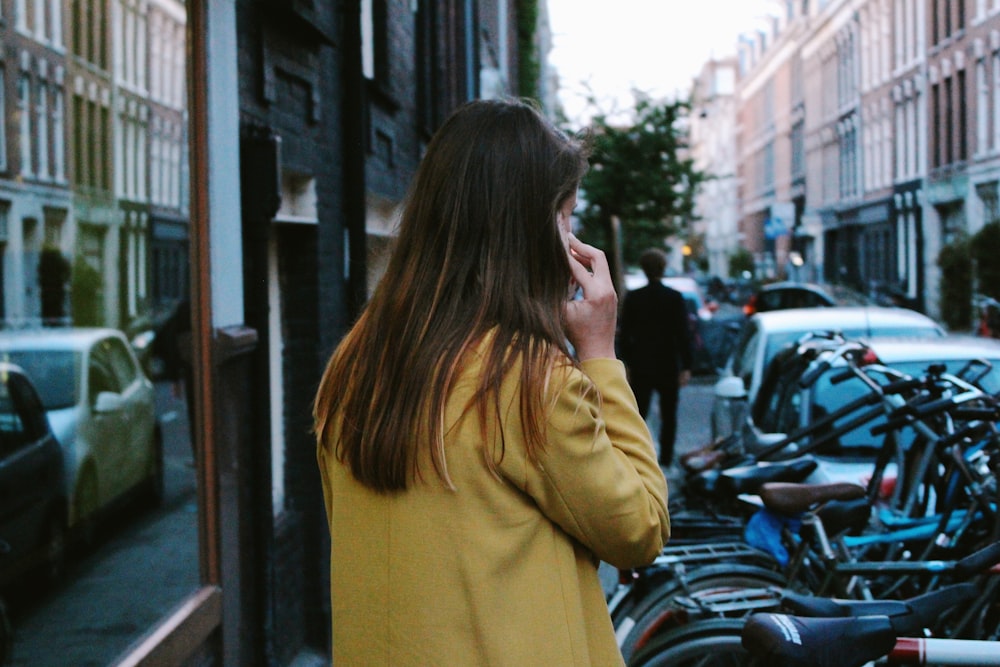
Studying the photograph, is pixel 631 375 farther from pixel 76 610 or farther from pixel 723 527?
pixel 76 610

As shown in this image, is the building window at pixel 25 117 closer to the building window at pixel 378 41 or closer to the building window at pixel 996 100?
the building window at pixel 378 41

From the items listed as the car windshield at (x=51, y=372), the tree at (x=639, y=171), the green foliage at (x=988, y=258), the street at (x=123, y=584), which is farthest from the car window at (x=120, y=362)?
the tree at (x=639, y=171)

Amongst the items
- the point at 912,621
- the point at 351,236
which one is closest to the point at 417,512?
the point at 912,621

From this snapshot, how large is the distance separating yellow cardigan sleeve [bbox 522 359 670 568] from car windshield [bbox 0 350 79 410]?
1.78 metres

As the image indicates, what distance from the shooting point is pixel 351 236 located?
269 inches

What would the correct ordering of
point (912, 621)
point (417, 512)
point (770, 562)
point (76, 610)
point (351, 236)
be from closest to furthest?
1. point (417, 512)
2. point (912, 621)
3. point (76, 610)
4. point (770, 562)
5. point (351, 236)

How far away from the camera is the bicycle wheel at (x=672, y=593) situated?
410cm

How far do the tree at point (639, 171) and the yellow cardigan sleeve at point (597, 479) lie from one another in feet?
83.0

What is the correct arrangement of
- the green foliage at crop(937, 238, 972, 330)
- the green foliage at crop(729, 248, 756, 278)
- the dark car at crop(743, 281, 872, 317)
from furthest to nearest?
the green foliage at crop(729, 248, 756, 278) < the green foliage at crop(937, 238, 972, 330) < the dark car at crop(743, 281, 872, 317)

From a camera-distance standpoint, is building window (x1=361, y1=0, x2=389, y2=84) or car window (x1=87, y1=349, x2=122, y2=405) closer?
car window (x1=87, y1=349, x2=122, y2=405)

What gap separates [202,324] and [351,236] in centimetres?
244

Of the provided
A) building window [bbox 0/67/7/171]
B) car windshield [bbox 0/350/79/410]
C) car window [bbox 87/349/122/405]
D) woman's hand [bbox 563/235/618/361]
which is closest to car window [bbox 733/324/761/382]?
car window [bbox 87/349/122/405]

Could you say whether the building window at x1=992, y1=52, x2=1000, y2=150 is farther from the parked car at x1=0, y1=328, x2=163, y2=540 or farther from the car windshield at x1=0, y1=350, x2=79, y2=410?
the car windshield at x1=0, y1=350, x2=79, y2=410

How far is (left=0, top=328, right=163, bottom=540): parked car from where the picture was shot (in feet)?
11.2
